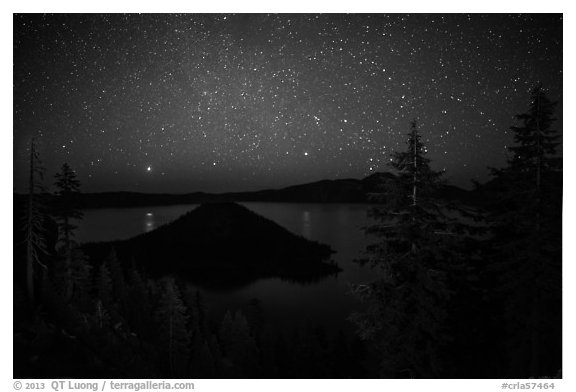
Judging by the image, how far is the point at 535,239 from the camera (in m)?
8.75

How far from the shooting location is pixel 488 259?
11.0 meters

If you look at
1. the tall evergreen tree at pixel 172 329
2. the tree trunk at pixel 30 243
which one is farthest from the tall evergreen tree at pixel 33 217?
the tall evergreen tree at pixel 172 329

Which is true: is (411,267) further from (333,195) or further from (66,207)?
(333,195)

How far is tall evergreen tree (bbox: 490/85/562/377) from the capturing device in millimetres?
8742

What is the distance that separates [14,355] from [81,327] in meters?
3.46

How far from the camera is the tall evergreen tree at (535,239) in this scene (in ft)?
28.7

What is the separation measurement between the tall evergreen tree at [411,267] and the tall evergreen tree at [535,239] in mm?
2475

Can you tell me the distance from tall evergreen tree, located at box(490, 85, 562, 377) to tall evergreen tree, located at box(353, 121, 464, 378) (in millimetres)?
2475

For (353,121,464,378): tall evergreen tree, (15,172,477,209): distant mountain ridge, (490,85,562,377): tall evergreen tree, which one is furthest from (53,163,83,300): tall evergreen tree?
(490,85,562,377): tall evergreen tree

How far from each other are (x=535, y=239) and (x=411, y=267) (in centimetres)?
395

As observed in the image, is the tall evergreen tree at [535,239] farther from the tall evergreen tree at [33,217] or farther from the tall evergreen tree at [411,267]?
the tall evergreen tree at [33,217]
